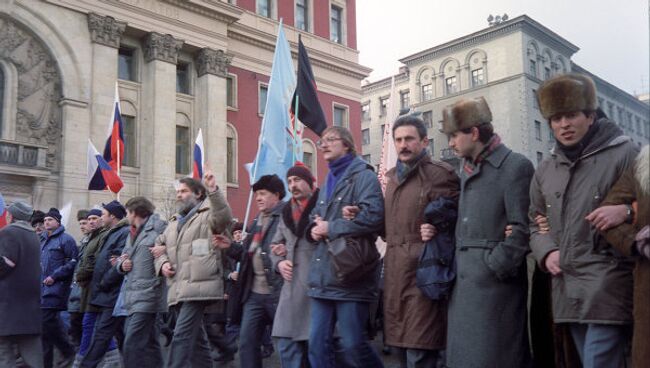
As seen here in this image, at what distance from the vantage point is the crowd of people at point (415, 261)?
3229 mm

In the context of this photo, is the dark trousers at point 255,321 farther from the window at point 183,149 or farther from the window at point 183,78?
the window at point 183,78

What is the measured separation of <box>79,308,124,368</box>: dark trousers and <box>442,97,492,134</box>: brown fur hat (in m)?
4.63

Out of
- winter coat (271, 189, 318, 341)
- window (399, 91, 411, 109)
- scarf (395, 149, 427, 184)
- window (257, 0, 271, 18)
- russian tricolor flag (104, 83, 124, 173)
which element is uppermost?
window (399, 91, 411, 109)

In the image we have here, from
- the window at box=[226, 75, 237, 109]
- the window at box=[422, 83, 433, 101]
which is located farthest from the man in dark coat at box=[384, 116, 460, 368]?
the window at box=[422, 83, 433, 101]

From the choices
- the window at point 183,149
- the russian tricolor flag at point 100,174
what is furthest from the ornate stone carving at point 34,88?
the russian tricolor flag at point 100,174

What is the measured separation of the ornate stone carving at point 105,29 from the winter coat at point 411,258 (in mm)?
22091

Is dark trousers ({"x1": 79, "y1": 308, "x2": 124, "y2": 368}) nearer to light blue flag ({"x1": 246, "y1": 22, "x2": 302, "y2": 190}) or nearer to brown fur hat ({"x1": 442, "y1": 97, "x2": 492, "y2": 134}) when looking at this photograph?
light blue flag ({"x1": 246, "y1": 22, "x2": 302, "y2": 190})

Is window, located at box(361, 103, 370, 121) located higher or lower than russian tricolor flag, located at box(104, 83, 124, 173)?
higher

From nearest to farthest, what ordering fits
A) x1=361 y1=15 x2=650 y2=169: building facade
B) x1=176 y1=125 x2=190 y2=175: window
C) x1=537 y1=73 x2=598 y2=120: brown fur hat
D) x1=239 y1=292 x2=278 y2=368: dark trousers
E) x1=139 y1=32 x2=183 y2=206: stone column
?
x1=537 y1=73 x2=598 y2=120: brown fur hat < x1=239 y1=292 x2=278 y2=368: dark trousers < x1=139 y1=32 x2=183 y2=206: stone column < x1=176 y1=125 x2=190 y2=175: window < x1=361 y1=15 x2=650 y2=169: building facade

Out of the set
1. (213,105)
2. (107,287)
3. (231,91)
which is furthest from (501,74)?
(107,287)

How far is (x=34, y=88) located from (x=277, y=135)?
17472 millimetres

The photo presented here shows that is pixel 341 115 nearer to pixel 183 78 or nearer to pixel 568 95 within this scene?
pixel 183 78

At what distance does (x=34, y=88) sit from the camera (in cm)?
2242

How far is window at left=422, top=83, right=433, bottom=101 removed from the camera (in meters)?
51.5
